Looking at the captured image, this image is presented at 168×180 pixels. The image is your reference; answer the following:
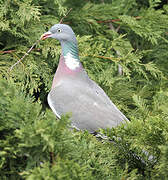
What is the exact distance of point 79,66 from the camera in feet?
8.90

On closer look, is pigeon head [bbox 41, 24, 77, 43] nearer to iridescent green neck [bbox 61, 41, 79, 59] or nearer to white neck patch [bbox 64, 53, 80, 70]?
iridescent green neck [bbox 61, 41, 79, 59]

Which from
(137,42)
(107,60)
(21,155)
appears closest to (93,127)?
(107,60)

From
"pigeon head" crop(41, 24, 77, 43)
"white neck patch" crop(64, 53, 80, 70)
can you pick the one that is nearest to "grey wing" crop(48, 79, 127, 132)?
"white neck patch" crop(64, 53, 80, 70)

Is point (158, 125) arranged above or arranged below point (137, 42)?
above

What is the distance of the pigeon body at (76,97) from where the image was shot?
8.13ft

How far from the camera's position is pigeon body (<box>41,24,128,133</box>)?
2477 millimetres

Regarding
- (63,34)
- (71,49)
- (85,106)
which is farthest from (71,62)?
(85,106)

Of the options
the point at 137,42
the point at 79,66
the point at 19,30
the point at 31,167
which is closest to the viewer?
the point at 31,167

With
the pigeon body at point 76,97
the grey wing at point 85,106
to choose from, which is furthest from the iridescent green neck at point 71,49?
the grey wing at point 85,106

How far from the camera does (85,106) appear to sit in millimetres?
2531

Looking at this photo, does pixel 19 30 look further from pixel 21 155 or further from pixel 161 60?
pixel 21 155

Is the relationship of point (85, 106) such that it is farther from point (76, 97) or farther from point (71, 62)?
point (71, 62)

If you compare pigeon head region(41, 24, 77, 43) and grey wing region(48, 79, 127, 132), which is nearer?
grey wing region(48, 79, 127, 132)

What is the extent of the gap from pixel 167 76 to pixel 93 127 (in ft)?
5.00
